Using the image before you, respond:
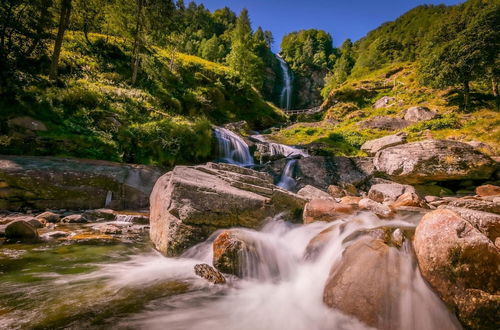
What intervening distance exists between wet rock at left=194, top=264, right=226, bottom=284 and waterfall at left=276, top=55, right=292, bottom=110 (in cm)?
6135

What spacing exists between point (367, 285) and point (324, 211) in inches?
119

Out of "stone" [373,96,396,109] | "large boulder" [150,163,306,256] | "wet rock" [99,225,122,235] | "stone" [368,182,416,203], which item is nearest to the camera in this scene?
"large boulder" [150,163,306,256]

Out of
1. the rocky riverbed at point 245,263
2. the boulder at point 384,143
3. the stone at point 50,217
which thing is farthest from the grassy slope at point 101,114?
the boulder at point 384,143

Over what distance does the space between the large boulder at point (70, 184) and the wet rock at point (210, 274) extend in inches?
270

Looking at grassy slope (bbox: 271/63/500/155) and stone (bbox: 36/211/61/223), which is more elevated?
grassy slope (bbox: 271/63/500/155)

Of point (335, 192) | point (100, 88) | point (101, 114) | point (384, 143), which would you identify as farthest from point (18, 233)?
point (384, 143)

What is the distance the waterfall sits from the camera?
64.1 m

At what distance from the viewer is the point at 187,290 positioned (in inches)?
153

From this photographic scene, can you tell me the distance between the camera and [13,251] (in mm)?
5012

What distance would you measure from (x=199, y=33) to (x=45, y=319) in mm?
75865

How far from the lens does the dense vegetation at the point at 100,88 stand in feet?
36.7

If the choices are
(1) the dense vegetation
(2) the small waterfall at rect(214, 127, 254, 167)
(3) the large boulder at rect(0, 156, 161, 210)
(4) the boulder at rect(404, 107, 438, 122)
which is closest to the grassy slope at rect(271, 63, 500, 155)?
(4) the boulder at rect(404, 107, 438, 122)

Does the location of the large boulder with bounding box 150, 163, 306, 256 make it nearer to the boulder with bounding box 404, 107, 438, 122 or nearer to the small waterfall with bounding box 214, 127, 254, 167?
the small waterfall with bounding box 214, 127, 254, 167

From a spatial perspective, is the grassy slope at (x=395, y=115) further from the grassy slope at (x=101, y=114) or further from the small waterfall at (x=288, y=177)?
the grassy slope at (x=101, y=114)
